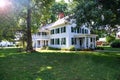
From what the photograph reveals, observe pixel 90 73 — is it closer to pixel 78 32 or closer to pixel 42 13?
pixel 42 13

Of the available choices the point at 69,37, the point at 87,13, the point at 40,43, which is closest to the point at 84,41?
the point at 69,37

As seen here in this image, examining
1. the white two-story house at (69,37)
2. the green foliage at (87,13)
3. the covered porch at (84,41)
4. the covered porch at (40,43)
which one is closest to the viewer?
the green foliage at (87,13)

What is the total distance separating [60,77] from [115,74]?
3.09 metres

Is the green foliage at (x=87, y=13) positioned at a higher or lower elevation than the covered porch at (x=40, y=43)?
higher

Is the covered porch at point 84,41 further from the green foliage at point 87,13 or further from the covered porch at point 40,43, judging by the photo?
the green foliage at point 87,13

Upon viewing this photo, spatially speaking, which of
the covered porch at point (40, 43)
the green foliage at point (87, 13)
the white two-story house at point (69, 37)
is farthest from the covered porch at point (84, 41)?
the green foliage at point (87, 13)

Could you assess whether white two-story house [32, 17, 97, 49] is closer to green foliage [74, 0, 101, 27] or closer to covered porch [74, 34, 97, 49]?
covered porch [74, 34, 97, 49]

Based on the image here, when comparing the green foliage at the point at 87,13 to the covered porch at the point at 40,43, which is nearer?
the green foliage at the point at 87,13

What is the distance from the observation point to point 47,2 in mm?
30953

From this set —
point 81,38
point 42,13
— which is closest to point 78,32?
point 81,38

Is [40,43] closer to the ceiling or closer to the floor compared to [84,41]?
closer to the floor

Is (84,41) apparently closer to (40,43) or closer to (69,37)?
(69,37)

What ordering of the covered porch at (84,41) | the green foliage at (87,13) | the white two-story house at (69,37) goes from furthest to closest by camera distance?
1. the covered porch at (84,41)
2. the white two-story house at (69,37)
3. the green foliage at (87,13)

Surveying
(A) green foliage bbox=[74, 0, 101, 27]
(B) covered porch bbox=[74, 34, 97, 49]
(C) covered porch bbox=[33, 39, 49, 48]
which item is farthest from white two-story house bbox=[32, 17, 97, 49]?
(A) green foliage bbox=[74, 0, 101, 27]
